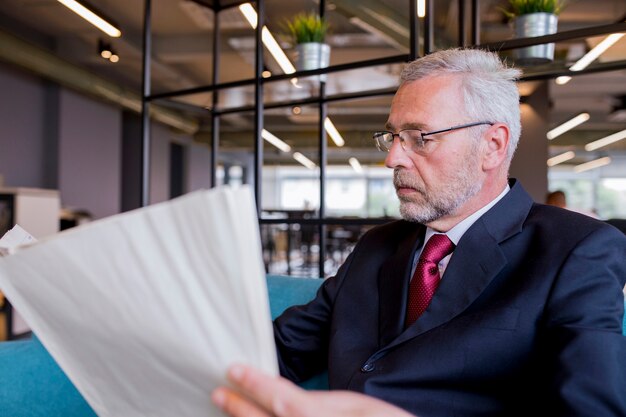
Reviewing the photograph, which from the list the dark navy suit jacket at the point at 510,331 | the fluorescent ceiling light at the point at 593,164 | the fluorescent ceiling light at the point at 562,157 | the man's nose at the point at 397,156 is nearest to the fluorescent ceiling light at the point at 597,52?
the dark navy suit jacket at the point at 510,331

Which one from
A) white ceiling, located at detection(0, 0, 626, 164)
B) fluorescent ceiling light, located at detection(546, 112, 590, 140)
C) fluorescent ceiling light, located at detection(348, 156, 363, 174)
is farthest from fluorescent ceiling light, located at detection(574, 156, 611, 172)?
white ceiling, located at detection(0, 0, 626, 164)

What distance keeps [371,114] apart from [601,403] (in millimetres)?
11462

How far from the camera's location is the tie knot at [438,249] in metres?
1.26

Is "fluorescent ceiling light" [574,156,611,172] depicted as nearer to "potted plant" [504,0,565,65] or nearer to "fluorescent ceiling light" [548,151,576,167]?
"fluorescent ceiling light" [548,151,576,167]

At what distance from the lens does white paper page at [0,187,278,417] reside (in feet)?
1.65

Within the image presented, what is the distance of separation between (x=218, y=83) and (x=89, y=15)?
2.72 meters

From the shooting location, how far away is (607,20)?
5.79 m

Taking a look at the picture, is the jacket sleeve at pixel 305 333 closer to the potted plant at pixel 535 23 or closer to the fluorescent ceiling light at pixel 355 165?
the potted plant at pixel 535 23

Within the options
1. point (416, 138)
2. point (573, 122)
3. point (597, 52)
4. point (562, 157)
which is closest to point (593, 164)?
point (562, 157)

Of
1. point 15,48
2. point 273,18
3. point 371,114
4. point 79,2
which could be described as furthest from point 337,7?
point 371,114

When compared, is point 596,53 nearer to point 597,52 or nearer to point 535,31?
point 597,52

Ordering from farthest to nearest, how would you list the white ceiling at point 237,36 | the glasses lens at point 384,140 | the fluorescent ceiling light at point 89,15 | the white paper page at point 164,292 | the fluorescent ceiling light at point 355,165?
the fluorescent ceiling light at point 355,165 → the white ceiling at point 237,36 → the fluorescent ceiling light at point 89,15 → the glasses lens at point 384,140 → the white paper page at point 164,292

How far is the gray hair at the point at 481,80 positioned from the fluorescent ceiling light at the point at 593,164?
18412 millimetres

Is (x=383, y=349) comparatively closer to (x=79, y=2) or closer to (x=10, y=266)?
(x=10, y=266)
